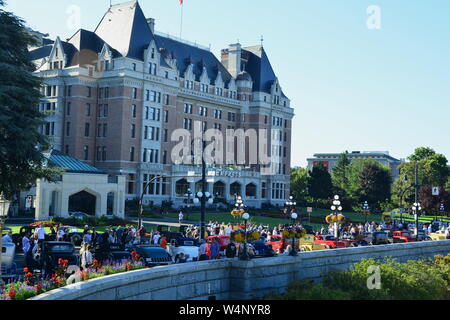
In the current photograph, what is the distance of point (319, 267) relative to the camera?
70.2 ft

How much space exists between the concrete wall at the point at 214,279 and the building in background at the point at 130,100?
47702 millimetres

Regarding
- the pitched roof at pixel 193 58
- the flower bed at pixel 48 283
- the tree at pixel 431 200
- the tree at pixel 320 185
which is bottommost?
the flower bed at pixel 48 283

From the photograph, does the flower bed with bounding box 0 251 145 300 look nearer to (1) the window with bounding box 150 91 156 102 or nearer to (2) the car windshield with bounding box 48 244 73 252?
(2) the car windshield with bounding box 48 244 73 252

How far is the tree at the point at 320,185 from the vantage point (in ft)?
323

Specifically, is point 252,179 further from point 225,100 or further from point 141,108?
point 141,108

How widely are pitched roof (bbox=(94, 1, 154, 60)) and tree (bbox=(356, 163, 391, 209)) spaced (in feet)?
151

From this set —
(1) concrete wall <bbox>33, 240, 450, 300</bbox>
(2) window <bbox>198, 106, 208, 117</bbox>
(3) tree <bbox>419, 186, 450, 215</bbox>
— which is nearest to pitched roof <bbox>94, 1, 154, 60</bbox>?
(2) window <bbox>198, 106, 208, 117</bbox>

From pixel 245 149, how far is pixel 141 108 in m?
25.0

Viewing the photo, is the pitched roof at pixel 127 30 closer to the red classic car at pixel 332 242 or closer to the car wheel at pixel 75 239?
the car wheel at pixel 75 239

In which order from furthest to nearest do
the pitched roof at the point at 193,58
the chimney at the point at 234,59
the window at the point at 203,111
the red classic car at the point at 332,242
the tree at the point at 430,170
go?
1. the tree at the point at 430,170
2. the chimney at the point at 234,59
3. the window at the point at 203,111
4. the pitched roof at the point at 193,58
5. the red classic car at the point at 332,242

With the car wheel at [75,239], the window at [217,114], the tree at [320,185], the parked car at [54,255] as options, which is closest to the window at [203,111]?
the window at [217,114]

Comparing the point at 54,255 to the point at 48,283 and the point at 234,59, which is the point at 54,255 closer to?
the point at 48,283
